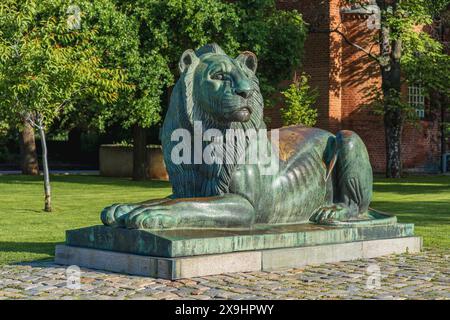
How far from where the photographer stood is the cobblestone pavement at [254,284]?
6.90 m

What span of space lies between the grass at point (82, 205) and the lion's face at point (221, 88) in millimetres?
2962

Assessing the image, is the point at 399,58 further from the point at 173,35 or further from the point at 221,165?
the point at 221,165

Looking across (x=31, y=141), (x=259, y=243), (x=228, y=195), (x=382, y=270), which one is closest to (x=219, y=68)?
(x=228, y=195)

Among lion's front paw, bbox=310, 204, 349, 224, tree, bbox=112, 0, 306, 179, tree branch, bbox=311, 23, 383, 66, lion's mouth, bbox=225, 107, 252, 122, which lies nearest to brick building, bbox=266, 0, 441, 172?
tree branch, bbox=311, 23, 383, 66

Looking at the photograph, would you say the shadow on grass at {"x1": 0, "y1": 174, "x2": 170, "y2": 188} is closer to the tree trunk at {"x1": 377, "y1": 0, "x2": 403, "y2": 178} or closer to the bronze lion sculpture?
the tree trunk at {"x1": 377, "y1": 0, "x2": 403, "y2": 178}

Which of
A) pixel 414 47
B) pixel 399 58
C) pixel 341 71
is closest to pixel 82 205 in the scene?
pixel 399 58

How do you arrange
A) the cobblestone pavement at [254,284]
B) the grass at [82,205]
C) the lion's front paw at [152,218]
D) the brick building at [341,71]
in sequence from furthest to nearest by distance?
the brick building at [341,71]
the grass at [82,205]
the lion's front paw at [152,218]
the cobblestone pavement at [254,284]

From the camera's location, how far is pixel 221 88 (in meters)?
8.37

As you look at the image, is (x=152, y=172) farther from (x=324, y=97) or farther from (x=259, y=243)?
(x=259, y=243)

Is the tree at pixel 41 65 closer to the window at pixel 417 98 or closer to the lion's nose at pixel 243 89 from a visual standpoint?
the lion's nose at pixel 243 89

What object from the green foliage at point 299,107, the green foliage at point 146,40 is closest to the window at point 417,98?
the green foliage at point 299,107

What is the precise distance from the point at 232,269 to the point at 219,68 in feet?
6.77

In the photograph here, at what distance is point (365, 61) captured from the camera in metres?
34.8

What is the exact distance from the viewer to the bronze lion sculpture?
8.22 metres
